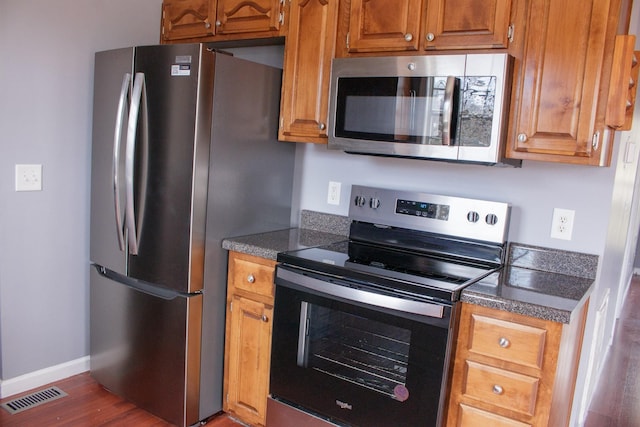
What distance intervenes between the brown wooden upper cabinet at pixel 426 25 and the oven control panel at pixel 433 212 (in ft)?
2.05

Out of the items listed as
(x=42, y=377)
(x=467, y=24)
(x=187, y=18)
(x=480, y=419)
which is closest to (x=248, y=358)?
(x=480, y=419)

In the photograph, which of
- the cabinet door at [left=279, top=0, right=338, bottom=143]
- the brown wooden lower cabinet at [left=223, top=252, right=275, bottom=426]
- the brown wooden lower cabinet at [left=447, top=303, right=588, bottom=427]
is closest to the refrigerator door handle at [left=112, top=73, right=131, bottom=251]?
the brown wooden lower cabinet at [left=223, top=252, right=275, bottom=426]

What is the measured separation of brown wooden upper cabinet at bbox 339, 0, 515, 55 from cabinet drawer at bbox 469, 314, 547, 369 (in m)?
0.99

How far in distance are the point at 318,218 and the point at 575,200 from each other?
47.6 inches

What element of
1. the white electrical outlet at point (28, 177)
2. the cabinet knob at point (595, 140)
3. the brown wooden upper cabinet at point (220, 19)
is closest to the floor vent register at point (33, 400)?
the white electrical outlet at point (28, 177)

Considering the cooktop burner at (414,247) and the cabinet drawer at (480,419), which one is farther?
the cooktop burner at (414,247)

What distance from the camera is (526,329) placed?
1.61 metres

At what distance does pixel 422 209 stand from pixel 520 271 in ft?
1.56

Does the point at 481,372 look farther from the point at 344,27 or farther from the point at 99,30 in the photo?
the point at 99,30

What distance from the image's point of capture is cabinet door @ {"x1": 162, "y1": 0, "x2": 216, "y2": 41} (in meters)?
2.60

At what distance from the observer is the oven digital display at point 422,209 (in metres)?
2.19

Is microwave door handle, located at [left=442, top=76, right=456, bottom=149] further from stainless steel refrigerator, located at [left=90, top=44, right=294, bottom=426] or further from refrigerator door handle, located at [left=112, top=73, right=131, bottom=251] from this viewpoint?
refrigerator door handle, located at [left=112, top=73, right=131, bottom=251]

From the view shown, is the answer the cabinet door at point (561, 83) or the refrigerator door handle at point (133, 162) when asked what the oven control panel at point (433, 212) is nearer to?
the cabinet door at point (561, 83)

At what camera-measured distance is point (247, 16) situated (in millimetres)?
2455
